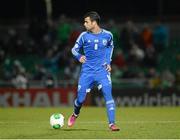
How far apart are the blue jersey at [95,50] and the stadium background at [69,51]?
39.0 ft

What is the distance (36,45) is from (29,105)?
15.3 feet

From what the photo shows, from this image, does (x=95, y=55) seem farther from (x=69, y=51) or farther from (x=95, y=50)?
(x=69, y=51)

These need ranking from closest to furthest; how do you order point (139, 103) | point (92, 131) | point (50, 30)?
1. point (92, 131)
2. point (139, 103)
3. point (50, 30)

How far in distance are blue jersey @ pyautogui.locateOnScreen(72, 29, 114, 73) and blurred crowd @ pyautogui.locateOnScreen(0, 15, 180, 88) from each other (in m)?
12.9

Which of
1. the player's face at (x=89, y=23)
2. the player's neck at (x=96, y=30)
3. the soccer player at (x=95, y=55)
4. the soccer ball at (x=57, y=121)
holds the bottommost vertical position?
the soccer ball at (x=57, y=121)

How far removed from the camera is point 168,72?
2753 centimetres

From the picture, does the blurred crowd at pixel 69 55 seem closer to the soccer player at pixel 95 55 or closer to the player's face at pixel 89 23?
the soccer player at pixel 95 55

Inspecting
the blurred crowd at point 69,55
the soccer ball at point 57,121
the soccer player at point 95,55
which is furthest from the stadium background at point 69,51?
the soccer player at point 95,55

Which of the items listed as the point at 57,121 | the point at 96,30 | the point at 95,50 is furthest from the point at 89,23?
the point at 57,121

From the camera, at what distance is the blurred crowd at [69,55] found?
90.1ft

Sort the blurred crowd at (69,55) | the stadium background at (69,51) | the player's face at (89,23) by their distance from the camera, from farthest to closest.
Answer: the blurred crowd at (69,55)
the stadium background at (69,51)
the player's face at (89,23)

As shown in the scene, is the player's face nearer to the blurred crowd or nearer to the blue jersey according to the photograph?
the blue jersey

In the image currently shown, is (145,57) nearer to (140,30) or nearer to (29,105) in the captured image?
(140,30)

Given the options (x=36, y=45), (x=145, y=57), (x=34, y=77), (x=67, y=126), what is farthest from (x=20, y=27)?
(x=67, y=126)
